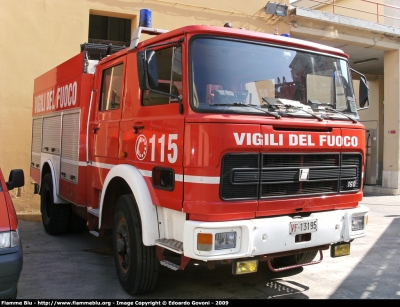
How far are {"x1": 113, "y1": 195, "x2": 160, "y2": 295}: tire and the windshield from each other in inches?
54.1

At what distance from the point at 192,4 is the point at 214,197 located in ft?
27.3

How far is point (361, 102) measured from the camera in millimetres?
5262

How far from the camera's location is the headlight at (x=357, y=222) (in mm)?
4555

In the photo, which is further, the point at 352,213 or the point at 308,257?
the point at 308,257

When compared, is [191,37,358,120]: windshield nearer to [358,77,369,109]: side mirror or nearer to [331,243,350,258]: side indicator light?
[358,77,369,109]: side mirror

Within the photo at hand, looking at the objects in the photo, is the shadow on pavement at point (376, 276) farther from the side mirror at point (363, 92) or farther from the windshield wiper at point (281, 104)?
the side mirror at point (363, 92)

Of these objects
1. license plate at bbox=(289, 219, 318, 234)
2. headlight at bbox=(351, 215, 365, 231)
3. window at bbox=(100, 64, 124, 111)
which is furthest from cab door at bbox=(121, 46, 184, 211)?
headlight at bbox=(351, 215, 365, 231)

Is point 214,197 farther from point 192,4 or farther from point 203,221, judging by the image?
point 192,4

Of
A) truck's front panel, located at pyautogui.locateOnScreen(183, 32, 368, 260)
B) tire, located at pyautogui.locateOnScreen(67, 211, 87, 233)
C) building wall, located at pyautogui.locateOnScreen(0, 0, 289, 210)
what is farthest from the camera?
building wall, located at pyautogui.locateOnScreen(0, 0, 289, 210)

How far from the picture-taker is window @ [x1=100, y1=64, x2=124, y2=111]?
17.0 ft

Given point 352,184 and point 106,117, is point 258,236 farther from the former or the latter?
point 106,117

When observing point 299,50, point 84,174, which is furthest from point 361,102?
point 84,174

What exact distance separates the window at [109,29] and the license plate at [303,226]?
8.41 metres

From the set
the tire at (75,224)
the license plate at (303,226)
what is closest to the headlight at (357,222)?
the license plate at (303,226)
